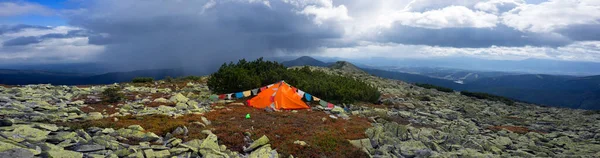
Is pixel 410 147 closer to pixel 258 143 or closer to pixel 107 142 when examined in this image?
pixel 258 143

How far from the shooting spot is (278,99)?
776 inches

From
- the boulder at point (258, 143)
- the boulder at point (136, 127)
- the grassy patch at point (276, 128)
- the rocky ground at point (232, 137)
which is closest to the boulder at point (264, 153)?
the rocky ground at point (232, 137)

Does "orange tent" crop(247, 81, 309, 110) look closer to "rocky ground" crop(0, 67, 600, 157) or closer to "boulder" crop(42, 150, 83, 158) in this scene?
"rocky ground" crop(0, 67, 600, 157)

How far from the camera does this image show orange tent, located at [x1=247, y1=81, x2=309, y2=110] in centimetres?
1958

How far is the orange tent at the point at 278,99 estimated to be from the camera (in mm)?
19578

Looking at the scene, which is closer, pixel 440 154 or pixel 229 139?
pixel 440 154

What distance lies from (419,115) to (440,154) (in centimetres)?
1104

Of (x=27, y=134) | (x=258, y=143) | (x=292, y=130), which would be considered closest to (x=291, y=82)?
(x=292, y=130)

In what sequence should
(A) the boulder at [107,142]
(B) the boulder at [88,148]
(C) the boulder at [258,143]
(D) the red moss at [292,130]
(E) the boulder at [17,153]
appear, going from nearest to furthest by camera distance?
(E) the boulder at [17,153], (B) the boulder at [88,148], (A) the boulder at [107,142], (C) the boulder at [258,143], (D) the red moss at [292,130]

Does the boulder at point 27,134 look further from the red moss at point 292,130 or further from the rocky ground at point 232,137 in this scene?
the red moss at point 292,130

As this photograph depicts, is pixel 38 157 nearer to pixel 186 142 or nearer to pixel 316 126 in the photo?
pixel 186 142

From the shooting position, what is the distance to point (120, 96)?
66.5 feet

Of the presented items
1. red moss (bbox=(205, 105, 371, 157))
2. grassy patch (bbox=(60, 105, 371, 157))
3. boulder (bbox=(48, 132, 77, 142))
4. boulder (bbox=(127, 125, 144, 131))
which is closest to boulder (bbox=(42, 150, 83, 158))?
boulder (bbox=(48, 132, 77, 142))

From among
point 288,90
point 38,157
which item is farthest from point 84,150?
point 288,90
